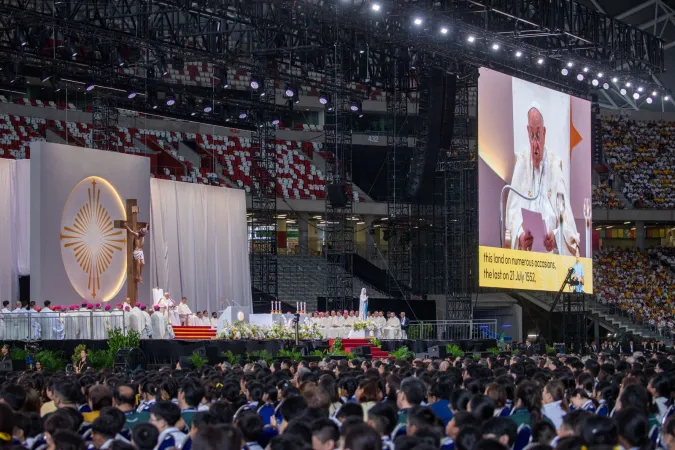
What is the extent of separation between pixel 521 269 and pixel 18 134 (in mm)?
22995

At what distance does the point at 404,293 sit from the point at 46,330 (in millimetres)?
18724

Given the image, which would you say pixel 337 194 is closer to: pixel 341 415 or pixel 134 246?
pixel 134 246

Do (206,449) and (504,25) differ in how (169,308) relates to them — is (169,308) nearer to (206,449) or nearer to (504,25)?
(504,25)

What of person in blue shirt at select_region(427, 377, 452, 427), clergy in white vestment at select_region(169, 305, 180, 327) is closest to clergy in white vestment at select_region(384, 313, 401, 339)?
clergy in white vestment at select_region(169, 305, 180, 327)

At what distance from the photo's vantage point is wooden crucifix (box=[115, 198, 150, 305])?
34.5 m

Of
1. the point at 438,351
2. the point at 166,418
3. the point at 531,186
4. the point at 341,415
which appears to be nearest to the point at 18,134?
the point at 531,186

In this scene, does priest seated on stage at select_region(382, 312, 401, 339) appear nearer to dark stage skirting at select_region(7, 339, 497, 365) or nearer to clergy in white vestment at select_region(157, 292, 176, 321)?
dark stage skirting at select_region(7, 339, 497, 365)

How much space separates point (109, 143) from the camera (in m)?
41.3

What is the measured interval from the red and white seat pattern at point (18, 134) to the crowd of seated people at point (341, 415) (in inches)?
1290

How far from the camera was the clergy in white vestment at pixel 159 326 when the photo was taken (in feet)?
108

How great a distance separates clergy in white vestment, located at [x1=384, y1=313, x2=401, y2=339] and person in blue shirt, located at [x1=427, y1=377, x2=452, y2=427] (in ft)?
85.9

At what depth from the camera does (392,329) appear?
37.9 metres

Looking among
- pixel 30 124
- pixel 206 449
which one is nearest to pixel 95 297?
pixel 30 124

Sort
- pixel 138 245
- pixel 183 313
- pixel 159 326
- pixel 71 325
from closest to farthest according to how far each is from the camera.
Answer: pixel 71 325, pixel 159 326, pixel 138 245, pixel 183 313
